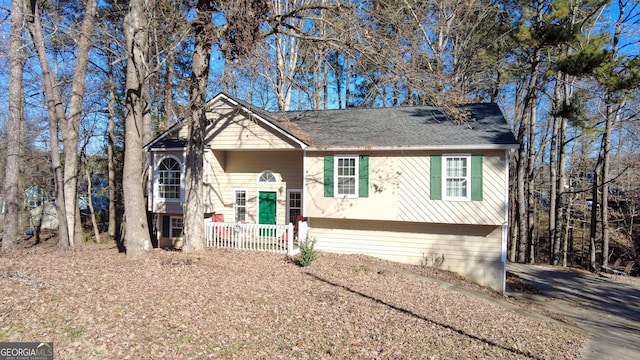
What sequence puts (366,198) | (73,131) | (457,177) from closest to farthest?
(73,131)
(457,177)
(366,198)

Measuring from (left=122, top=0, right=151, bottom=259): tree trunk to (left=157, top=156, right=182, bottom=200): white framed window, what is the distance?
484 cm

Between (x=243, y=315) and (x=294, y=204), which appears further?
(x=294, y=204)

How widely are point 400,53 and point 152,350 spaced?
8813 millimetres

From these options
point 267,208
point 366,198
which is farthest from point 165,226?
point 366,198

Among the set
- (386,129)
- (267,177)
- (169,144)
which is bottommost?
(267,177)

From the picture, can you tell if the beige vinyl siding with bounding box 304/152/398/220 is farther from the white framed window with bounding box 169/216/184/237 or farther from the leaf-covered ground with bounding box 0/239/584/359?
the white framed window with bounding box 169/216/184/237

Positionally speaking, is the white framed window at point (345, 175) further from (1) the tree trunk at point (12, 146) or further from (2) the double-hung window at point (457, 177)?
(1) the tree trunk at point (12, 146)

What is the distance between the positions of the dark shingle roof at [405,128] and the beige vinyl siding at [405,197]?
46 cm

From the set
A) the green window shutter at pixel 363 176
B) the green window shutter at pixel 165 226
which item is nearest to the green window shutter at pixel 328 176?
the green window shutter at pixel 363 176

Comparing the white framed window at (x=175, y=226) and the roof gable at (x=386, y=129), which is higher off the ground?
the roof gable at (x=386, y=129)

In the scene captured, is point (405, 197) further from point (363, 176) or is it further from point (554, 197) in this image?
point (554, 197)

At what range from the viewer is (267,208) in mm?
15055

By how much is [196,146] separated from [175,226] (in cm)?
606

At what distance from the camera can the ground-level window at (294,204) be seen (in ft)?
48.7
